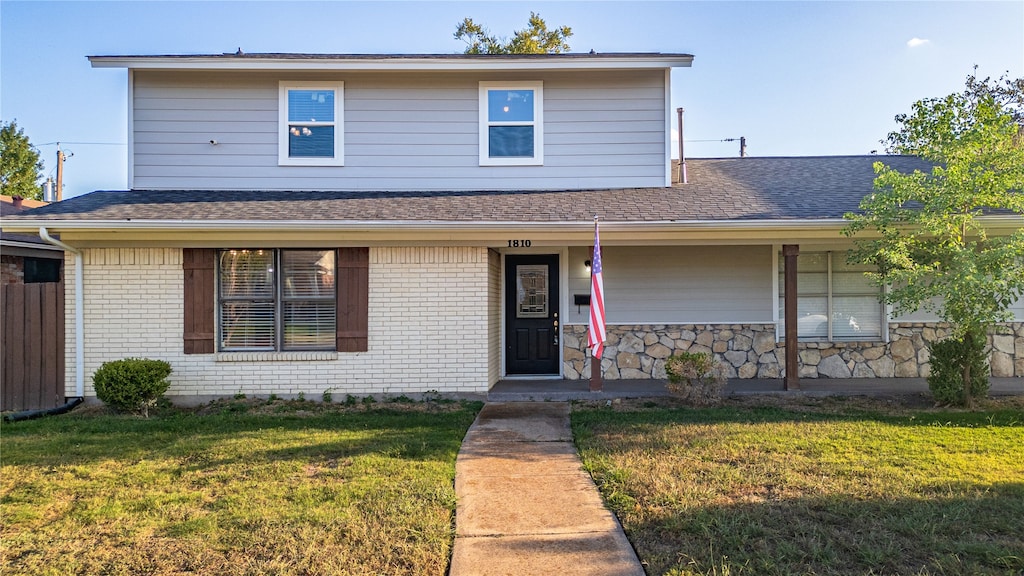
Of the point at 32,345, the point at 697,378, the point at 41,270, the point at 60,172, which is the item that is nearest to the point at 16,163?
the point at 60,172

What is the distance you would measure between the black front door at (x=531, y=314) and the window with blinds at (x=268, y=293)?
305 cm

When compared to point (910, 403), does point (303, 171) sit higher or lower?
higher

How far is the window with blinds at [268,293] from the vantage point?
8.70 metres

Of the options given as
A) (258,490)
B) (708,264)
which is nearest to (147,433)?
(258,490)

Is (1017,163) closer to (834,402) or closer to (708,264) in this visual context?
(834,402)

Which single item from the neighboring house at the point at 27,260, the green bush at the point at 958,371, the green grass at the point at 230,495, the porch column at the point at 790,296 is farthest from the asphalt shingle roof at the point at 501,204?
the neighboring house at the point at 27,260

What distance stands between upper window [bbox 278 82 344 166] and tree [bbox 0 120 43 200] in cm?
2579

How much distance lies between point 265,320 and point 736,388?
689 cm

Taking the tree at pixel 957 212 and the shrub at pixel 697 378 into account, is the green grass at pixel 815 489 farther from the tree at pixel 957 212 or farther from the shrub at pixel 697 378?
the tree at pixel 957 212

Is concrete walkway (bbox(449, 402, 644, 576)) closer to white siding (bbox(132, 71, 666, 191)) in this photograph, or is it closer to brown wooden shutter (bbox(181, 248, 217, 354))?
brown wooden shutter (bbox(181, 248, 217, 354))

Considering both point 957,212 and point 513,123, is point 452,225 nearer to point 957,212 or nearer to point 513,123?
point 513,123

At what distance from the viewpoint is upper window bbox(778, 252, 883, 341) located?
34.1 feet

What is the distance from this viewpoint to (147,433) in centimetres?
681

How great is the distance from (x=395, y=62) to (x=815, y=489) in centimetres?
790
